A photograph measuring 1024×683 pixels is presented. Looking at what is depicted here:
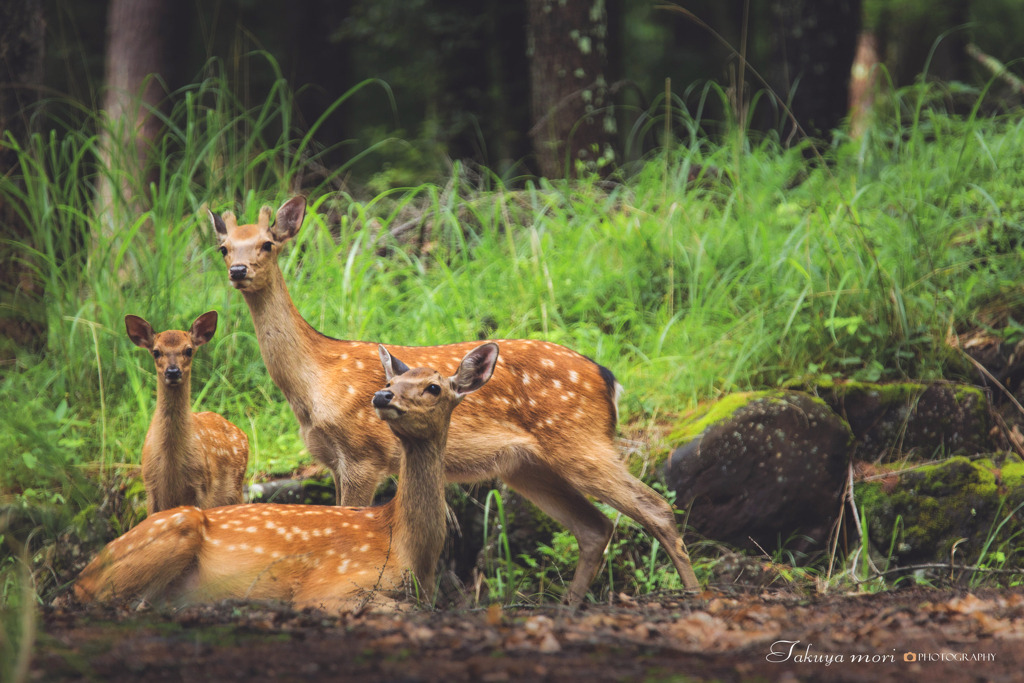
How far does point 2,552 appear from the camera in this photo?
4172mm

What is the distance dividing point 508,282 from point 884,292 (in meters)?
2.41

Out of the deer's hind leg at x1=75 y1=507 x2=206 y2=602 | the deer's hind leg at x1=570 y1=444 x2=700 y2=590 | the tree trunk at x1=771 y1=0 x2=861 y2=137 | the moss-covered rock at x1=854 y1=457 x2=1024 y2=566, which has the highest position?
the tree trunk at x1=771 y1=0 x2=861 y2=137

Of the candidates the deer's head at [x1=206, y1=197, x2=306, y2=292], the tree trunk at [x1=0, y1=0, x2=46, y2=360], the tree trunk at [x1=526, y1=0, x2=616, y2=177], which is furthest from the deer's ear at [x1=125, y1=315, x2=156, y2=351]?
the tree trunk at [x1=526, y1=0, x2=616, y2=177]

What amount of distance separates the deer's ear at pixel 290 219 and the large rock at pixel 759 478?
2.38m

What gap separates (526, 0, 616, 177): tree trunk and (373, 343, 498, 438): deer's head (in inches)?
191

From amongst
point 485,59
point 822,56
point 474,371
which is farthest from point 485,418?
point 485,59

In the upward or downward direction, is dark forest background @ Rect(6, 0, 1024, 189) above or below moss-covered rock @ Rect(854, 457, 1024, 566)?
above

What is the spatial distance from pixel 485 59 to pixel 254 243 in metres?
8.65

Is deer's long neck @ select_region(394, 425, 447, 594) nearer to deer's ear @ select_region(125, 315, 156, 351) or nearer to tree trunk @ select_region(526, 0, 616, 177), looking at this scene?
deer's ear @ select_region(125, 315, 156, 351)

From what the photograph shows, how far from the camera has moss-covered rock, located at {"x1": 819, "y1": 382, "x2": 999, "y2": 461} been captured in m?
4.86

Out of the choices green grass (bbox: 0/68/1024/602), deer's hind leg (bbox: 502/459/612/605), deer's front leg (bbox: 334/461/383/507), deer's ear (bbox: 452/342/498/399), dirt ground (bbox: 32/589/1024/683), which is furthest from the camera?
green grass (bbox: 0/68/1024/602)

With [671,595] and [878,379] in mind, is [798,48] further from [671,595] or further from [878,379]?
[671,595]

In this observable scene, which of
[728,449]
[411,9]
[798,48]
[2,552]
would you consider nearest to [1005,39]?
[798,48]

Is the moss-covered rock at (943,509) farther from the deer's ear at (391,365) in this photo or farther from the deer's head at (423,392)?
the deer's ear at (391,365)
